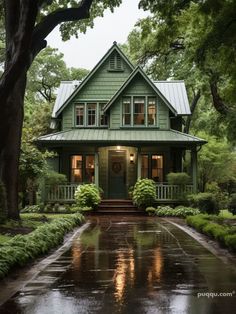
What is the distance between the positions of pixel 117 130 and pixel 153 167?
10.7ft

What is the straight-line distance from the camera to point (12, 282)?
8.37 metres

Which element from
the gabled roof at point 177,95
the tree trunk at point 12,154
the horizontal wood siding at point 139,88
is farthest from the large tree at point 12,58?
the gabled roof at point 177,95

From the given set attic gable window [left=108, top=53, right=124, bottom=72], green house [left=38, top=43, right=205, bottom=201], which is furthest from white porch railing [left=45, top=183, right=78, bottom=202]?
attic gable window [left=108, top=53, right=124, bottom=72]

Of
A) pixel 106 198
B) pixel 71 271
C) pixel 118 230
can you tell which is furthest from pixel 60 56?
pixel 71 271

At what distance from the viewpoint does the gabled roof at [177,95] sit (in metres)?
32.4

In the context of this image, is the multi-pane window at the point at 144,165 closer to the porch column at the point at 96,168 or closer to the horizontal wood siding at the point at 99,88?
the porch column at the point at 96,168

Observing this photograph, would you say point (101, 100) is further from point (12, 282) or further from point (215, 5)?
point (12, 282)

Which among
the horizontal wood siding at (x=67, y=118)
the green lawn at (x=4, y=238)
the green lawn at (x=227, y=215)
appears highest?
the horizontal wood siding at (x=67, y=118)

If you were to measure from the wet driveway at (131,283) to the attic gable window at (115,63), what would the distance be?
20.3 meters

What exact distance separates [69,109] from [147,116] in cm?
502

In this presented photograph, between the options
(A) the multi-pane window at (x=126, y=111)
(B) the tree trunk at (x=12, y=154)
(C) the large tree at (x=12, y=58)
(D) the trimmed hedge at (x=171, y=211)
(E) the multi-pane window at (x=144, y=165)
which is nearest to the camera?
(C) the large tree at (x=12, y=58)

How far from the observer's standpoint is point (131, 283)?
26.0 feet

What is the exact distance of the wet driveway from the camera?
20.9 ft

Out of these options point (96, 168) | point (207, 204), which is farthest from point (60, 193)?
point (207, 204)
